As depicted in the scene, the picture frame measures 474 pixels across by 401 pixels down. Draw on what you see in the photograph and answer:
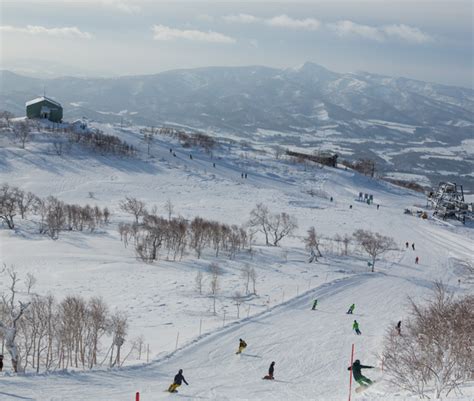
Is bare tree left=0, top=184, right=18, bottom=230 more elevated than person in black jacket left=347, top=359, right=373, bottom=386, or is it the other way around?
person in black jacket left=347, top=359, right=373, bottom=386

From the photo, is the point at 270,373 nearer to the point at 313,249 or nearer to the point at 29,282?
the point at 29,282

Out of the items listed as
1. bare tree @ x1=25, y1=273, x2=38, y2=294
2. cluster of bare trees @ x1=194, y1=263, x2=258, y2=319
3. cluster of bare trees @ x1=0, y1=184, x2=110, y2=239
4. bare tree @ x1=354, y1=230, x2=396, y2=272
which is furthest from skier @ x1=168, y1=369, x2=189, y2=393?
cluster of bare trees @ x1=0, y1=184, x2=110, y2=239

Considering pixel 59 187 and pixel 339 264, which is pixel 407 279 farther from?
pixel 59 187

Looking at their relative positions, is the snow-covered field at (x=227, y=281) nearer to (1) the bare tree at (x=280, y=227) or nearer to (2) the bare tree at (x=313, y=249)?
(2) the bare tree at (x=313, y=249)

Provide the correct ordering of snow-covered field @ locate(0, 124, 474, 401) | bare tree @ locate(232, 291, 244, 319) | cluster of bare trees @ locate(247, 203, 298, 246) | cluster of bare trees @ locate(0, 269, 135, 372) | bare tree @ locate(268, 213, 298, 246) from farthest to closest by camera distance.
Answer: cluster of bare trees @ locate(247, 203, 298, 246)
bare tree @ locate(268, 213, 298, 246)
bare tree @ locate(232, 291, 244, 319)
cluster of bare trees @ locate(0, 269, 135, 372)
snow-covered field @ locate(0, 124, 474, 401)

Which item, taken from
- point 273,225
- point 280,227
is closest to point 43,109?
point 280,227

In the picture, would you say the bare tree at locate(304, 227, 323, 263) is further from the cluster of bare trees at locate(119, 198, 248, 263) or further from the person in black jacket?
the person in black jacket

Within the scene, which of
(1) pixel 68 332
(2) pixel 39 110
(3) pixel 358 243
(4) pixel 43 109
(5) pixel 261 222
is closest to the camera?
(1) pixel 68 332
